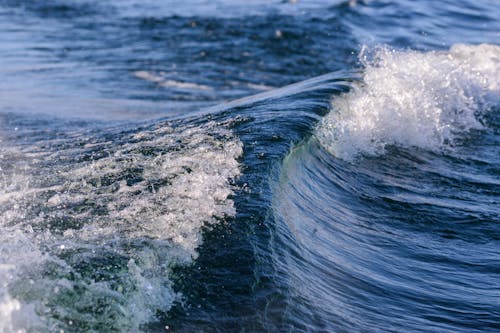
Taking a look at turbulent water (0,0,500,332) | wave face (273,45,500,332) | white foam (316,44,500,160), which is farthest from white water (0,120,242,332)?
white foam (316,44,500,160)

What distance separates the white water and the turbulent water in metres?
0.02

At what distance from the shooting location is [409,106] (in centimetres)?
974

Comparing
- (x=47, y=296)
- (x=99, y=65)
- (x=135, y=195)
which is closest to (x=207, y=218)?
(x=135, y=195)

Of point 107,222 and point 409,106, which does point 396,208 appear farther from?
point 409,106

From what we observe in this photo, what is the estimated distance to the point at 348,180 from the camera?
7566 mm

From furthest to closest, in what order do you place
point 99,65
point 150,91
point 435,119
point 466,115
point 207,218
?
1. point 99,65
2. point 150,91
3. point 466,115
4. point 435,119
5. point 207,218

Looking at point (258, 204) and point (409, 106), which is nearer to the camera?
point (258, 204)

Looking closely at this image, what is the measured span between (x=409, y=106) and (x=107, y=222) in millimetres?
5667

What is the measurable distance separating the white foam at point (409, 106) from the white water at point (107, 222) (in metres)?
1.81

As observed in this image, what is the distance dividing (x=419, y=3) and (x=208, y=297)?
1980cm

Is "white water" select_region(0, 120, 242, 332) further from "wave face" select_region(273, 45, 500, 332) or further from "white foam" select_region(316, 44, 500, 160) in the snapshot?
"white foam" select_region(316, 44, 500, 160)

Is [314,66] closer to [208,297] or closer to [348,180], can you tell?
[348,180]

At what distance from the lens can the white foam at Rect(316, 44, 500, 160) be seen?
8.58 metres

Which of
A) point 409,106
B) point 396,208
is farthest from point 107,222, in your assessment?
point 409,106
